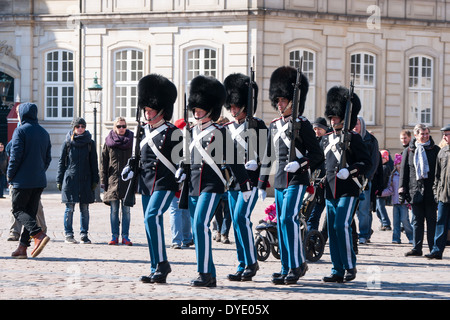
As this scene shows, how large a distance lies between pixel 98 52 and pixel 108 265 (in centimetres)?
1785

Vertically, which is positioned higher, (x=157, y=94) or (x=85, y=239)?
(x=157, y=94)

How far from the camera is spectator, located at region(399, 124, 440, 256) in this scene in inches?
528

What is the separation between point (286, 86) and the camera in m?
10.5

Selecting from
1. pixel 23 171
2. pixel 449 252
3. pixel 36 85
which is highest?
pixel 36 85

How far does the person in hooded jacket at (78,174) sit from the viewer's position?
14047 mm

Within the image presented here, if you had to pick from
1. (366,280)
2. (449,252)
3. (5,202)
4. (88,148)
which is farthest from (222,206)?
(5,202)

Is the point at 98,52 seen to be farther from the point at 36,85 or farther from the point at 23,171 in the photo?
the point at 23,171

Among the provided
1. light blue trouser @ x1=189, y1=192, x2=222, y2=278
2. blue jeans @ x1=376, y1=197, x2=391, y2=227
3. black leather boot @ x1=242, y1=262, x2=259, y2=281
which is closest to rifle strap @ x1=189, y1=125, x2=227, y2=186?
light blue trouser @ x1=189, y1=192, x2=222, y2=278

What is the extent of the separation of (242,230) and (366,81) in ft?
63.1

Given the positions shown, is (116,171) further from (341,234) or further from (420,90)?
(420,90)

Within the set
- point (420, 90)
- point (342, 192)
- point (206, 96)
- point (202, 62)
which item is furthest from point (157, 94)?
point (420, 90)

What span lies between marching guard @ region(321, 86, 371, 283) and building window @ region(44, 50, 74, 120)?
780 inches

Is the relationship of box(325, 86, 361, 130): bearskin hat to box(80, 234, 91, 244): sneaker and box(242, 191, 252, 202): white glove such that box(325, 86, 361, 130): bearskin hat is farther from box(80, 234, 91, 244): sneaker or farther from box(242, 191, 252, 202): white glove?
box(80, 234, 91, 244): sneaker
